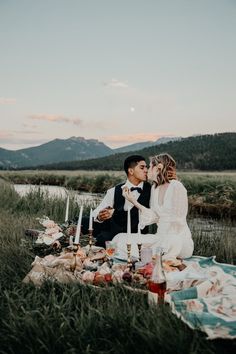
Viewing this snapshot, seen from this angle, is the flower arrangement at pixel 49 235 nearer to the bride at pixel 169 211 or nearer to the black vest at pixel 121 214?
the bride at pixel 169 211

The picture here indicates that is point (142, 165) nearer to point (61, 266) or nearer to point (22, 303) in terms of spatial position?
point (61, 266)

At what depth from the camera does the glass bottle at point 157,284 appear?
3.63 meters

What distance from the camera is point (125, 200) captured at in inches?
262

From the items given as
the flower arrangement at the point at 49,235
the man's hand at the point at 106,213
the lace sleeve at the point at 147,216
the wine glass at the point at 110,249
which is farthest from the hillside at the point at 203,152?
the flower arrangement at the point at 49,235

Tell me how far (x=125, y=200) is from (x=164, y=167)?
1085 mm

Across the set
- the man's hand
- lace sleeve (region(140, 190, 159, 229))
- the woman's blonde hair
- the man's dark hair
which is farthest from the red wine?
the man's dark hair

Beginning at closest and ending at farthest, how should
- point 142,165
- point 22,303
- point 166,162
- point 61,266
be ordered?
point 22,303, point 61,266, point 166,162, point 142,165

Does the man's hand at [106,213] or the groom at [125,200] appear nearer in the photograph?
the man's hand at [106,213]

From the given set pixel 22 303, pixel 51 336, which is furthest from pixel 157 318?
pixel 22 303

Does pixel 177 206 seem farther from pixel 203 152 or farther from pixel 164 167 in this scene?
pixel 203 152

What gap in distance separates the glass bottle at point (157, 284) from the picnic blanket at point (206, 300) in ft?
0.28

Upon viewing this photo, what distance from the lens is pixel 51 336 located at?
10.7 ft

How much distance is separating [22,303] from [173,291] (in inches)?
53.5

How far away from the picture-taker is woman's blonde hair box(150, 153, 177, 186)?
574 centimetres
